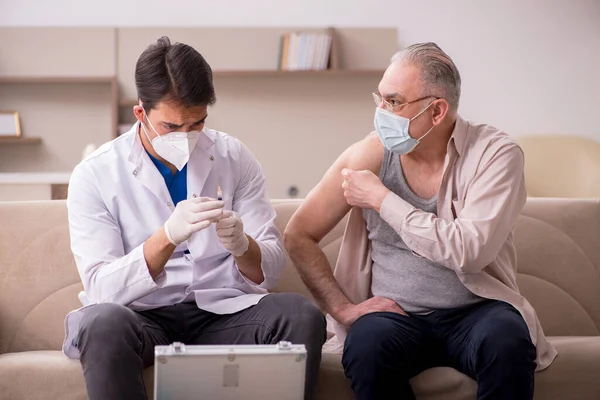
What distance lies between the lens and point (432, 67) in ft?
6.88

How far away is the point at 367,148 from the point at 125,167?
0.64m

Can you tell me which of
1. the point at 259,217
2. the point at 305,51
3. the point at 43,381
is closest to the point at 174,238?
the point at 259,217

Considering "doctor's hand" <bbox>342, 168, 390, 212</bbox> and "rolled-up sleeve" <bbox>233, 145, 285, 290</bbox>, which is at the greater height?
"doctor's hand" <bbox>342, 168, 390, 212</bbox>

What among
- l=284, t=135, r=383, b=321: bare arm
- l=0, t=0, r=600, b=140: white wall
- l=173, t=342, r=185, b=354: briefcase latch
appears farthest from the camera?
l=0, t=0, r=600, b=140: white wall

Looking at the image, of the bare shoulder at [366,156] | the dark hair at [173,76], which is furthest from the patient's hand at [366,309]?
the dark hair at [173,76]

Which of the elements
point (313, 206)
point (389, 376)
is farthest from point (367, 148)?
point (389, 376)

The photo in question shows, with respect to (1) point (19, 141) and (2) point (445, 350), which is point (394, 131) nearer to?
(2) point (445, 350)

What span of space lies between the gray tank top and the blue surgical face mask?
9 cm

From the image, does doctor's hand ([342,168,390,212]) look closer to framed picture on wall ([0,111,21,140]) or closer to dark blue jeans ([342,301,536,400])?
dark blue jeans ([342,301,536,400])

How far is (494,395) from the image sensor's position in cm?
182

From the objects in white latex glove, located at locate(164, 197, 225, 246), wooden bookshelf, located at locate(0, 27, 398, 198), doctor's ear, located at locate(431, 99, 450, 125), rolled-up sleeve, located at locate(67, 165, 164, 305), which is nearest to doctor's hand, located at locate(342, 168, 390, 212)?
doctor's ear, located at locate(431, 99, 450, 125)

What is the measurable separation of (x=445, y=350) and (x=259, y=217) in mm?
584

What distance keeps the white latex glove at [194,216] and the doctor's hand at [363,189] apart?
1.27ft

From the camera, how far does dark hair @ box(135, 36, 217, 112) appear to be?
6.48 ft
